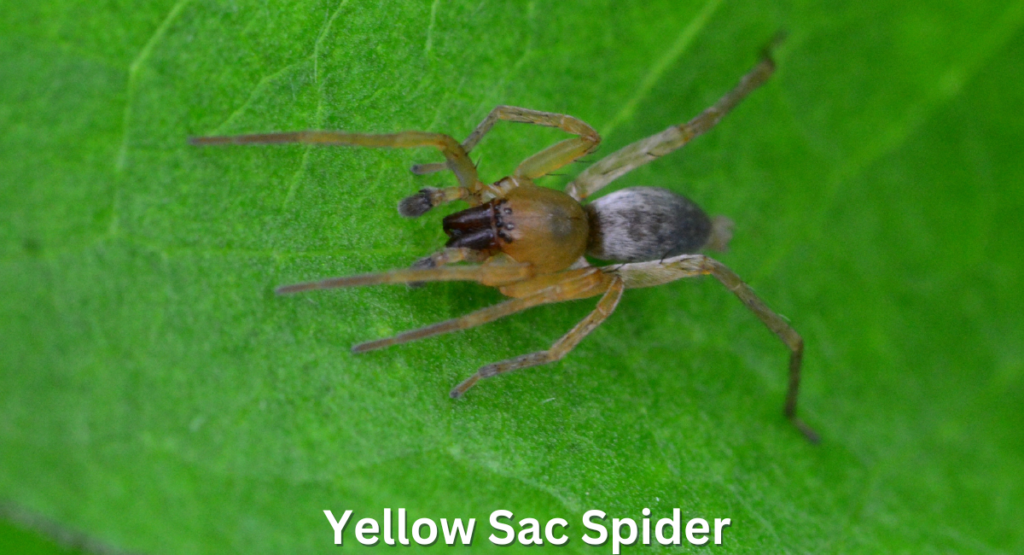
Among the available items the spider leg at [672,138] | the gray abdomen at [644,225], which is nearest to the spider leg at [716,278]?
the gray abdomen at [644,225]

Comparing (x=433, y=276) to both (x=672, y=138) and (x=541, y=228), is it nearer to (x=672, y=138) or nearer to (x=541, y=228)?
(x=541, y=228)

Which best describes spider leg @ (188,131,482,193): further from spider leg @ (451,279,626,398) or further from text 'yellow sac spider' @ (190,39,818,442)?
spider leg @ (451,279,626,398)

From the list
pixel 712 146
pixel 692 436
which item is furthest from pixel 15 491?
pixel 712 146

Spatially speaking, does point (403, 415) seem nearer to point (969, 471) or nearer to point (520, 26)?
point (520, 26)

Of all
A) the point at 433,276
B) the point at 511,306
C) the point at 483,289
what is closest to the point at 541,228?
the point at 483,289

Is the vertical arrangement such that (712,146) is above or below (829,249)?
above

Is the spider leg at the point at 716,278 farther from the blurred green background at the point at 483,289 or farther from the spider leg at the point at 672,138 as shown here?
the spider leg at the point at 672,138
